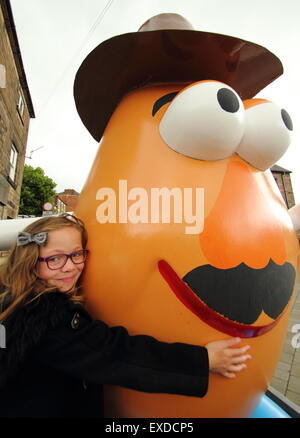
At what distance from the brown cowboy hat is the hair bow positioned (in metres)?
0.98

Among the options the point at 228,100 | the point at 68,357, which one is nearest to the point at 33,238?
the point at 68,357

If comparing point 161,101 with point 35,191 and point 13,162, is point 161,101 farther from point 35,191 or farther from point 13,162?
point 35,191

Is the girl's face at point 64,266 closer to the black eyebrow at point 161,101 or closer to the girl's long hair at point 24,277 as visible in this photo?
the girl's long hair at point 24,277

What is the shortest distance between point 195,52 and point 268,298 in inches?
48.1

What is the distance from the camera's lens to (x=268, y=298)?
118 cm

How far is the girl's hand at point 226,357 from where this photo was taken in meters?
1.07

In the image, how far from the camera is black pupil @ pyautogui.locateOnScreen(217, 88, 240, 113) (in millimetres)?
1217

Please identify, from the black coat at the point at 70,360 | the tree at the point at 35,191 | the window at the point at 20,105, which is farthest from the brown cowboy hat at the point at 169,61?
the tree at the point at 35,191

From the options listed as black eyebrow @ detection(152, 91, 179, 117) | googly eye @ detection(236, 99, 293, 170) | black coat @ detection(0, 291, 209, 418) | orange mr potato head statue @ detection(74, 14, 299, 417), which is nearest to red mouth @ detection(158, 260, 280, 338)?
orange mr potato head statue @ detection(74, 14, 299, 417)

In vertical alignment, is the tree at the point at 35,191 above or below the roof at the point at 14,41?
below

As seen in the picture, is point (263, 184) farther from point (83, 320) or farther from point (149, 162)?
point (83, 320)

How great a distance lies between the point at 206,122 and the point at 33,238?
87 centimetres
